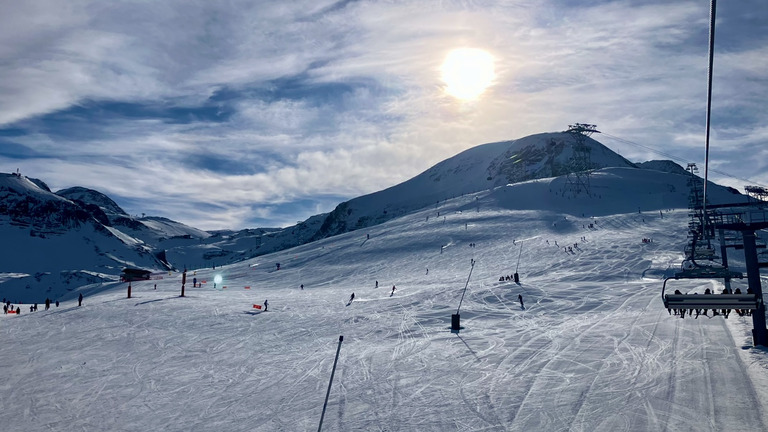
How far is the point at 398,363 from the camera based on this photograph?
1994 cm

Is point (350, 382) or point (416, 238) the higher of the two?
point (416, 238)

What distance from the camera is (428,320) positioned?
1135 inches

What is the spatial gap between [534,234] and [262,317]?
4711 cm

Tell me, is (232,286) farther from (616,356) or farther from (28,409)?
(616,356)

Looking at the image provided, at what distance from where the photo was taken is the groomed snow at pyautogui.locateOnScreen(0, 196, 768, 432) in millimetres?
14422

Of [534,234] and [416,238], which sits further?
[416,238]

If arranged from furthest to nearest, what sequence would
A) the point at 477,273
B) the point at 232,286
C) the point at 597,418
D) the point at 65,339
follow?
1. the point at 232,286
2. the point at 477,273
3. the point at 65,339
4. the point at 597,418

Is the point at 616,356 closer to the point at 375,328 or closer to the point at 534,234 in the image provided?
the point at 375,328

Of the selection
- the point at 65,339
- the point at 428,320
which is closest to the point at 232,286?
the point at 65,339

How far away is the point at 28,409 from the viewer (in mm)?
16281

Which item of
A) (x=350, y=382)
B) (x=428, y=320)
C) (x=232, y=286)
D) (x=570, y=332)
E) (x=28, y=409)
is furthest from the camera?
(x=232, y=286)

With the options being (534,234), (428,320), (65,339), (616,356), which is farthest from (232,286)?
(616,356)

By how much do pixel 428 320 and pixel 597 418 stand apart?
51.0 feet

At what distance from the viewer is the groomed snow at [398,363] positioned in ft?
47.3
